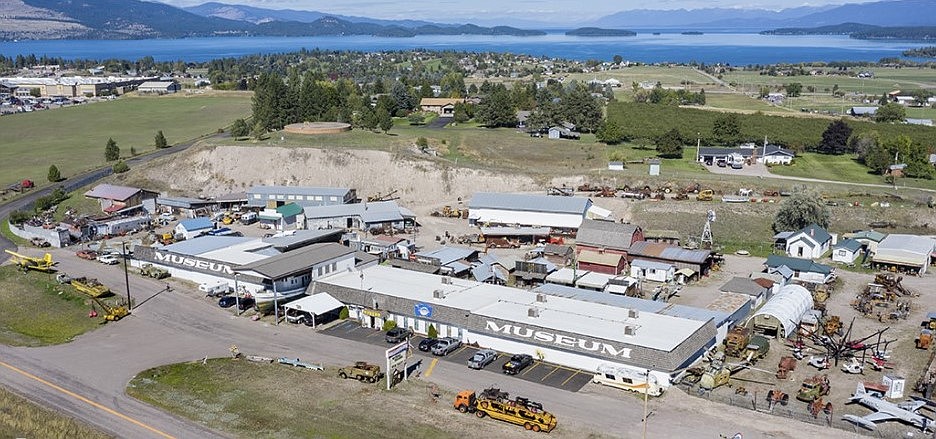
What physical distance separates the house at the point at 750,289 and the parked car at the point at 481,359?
17095 mm

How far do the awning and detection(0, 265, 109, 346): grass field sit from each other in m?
11.2

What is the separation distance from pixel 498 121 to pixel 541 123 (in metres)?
9.11

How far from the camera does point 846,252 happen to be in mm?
53656

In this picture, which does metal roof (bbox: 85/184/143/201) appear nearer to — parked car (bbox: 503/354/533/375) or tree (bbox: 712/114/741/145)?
parked car (bbox: 503/354/533/375)

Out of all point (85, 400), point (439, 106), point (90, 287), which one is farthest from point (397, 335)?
point (439, 106)

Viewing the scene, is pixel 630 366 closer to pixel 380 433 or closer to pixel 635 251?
pixel 380 433

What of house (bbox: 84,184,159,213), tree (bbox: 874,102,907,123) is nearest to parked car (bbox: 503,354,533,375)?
house (bbox: 84,184,159,213)

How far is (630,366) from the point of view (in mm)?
33156

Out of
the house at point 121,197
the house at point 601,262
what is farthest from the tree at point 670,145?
the house at point 121,197

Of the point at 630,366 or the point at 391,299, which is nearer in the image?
the point at 630,366

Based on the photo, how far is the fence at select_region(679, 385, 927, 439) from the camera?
2838cm

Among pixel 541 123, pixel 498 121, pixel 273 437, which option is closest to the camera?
pixel 273 437

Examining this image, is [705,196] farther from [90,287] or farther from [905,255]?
[90,287]

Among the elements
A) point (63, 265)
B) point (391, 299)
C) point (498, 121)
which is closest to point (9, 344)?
point (63, 265)
